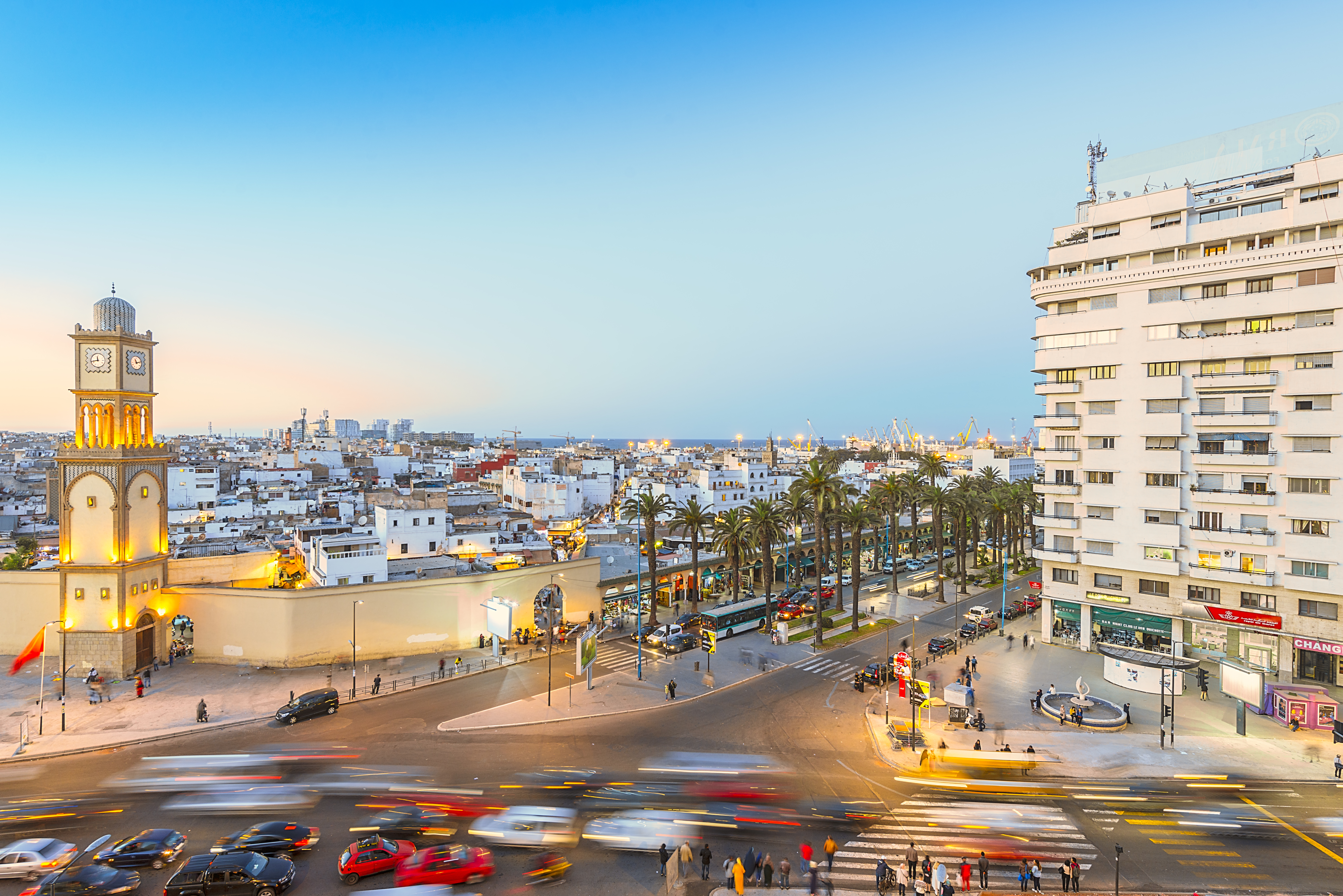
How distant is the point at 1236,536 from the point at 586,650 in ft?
141

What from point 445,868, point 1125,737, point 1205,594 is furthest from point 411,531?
point 1205,594

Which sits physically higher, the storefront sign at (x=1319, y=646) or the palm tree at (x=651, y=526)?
the palm tree at (x=651, y=526)

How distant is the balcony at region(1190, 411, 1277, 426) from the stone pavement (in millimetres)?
16948

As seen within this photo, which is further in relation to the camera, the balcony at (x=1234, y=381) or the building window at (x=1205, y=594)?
the building window at (x=1205, y=594)

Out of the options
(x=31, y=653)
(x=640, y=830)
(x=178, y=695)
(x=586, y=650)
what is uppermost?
(x=586, y=650)

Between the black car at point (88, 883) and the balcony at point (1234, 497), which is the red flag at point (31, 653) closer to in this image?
the black car at point (88, 883)

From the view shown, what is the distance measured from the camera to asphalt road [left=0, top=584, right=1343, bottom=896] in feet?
71.1

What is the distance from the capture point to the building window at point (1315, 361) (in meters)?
40.5

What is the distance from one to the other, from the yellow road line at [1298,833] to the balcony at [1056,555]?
2427 centimetres

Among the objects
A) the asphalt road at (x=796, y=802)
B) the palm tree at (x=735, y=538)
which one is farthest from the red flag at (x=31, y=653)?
the palm tree at (x=735, y=538)

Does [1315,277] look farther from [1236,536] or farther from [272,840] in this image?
[272,840]

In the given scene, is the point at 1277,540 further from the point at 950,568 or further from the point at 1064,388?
the point at 950,568

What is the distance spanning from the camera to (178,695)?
126ft

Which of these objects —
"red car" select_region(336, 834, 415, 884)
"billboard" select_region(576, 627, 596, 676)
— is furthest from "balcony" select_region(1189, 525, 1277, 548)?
"red car" select_region(336, 834, 415, 884)
